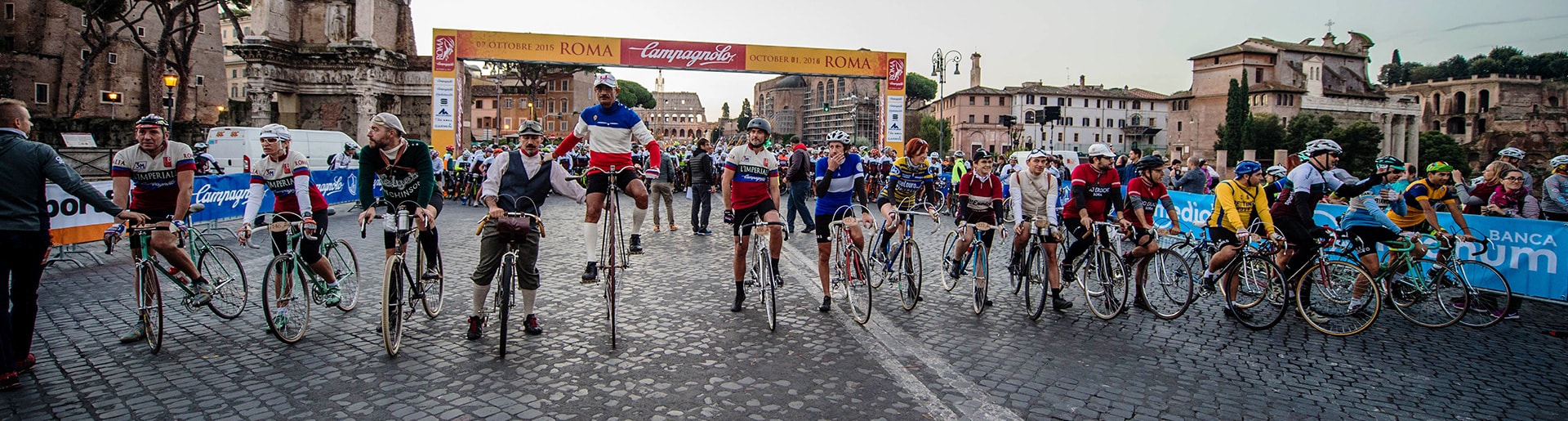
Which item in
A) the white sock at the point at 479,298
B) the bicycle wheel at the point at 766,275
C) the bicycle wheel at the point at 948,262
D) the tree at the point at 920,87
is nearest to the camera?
the white sock at the point at 479,298

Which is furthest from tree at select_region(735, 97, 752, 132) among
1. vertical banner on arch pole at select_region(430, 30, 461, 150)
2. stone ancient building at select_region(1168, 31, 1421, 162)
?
vertical banner on arch pole at select_region(430, 30, 461, 150)

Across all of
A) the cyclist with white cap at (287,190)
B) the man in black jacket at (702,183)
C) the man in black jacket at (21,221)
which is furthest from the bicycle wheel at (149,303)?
the man in black jacket at (702,183)

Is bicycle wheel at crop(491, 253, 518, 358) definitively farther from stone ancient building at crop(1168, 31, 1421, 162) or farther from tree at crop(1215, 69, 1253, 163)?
stone ancient building at crop(1168, 31, 1421, 162)

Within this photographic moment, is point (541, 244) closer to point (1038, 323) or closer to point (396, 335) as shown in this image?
point (396, 335)

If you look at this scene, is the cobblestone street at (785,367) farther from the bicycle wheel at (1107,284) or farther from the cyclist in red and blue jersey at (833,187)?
the cyclist in red and blue jersey at (833,187)

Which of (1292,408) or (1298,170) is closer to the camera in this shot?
(1292,408)

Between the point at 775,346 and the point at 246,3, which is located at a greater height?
the point at 246,3

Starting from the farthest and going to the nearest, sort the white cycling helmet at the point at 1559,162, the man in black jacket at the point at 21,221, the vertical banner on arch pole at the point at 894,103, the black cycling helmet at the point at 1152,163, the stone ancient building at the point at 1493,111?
the stone ancient building at the point at 1493,111, the vertical banner on arch pole at the point at 894,103, the white cycling helmet at the point at 1559,162, the black cycling helmet at the point at 1152,163, the man in black jacket at the point at 21,221

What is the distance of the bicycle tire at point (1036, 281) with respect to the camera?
269 inches

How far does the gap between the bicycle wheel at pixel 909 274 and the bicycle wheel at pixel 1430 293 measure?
4059mm

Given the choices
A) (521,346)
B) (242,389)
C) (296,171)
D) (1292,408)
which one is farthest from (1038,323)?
(296,171)

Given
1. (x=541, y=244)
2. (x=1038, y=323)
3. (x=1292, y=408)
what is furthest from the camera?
(x=541, y=244)

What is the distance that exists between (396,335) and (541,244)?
6.25m

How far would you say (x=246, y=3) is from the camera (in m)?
40.8
